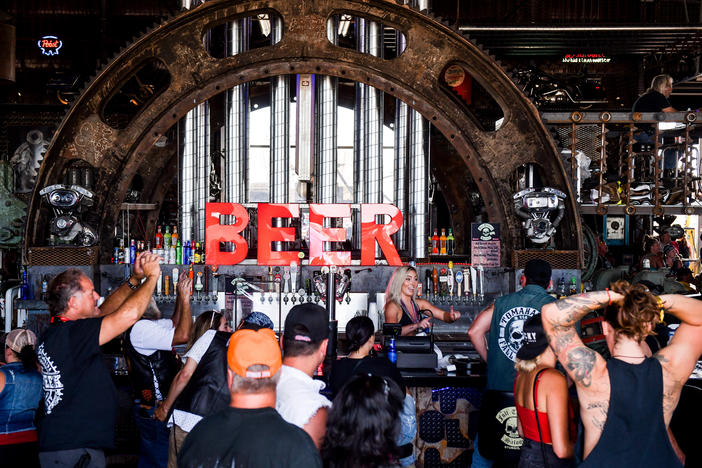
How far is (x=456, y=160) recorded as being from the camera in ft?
42.1

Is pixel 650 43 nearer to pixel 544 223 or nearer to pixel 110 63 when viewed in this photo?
pixel 544 223

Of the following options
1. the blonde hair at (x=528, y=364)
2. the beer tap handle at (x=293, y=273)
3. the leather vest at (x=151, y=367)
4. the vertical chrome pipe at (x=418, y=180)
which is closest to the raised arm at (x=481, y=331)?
the blonde hair at (x=528, y=364)

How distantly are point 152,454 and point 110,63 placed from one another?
178 inches

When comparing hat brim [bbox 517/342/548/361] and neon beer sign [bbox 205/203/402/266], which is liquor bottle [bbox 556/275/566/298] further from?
hat brim [bbox 517/342/548/361]

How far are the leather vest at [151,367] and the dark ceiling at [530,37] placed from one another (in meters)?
7.29

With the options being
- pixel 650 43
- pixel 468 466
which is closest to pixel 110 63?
pixel 468 466

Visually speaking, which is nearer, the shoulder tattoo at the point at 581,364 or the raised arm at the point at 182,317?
the shoulder tattoo at the point at 581,364

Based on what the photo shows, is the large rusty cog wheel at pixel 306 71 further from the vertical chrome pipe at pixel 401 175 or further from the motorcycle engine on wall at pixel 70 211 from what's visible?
the vertical chrome pipe at pixel 401 175

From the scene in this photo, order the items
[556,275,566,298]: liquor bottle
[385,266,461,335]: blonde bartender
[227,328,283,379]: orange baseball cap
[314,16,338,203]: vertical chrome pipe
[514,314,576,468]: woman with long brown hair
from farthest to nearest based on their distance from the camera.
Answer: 1. [314,16,338,203]: vertical chrome pipe
2. [556,275,566,298]: liquor bottle
3. [385,266,461,335]: blonde bartender
4. [514,314,576,468]: woman with long brown hair
5. [227,328,283,379]: orange baseball cap

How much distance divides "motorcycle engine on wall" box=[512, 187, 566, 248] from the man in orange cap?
5.24 meters

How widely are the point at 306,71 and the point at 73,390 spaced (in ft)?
15.9

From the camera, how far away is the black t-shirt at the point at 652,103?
8180 mm

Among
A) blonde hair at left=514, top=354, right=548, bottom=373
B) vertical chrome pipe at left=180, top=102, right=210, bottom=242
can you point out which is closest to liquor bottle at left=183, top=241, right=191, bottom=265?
vertical chrome pipe at left=180, top=102, right=210, bottom=242

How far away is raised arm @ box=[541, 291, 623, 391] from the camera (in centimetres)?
298
